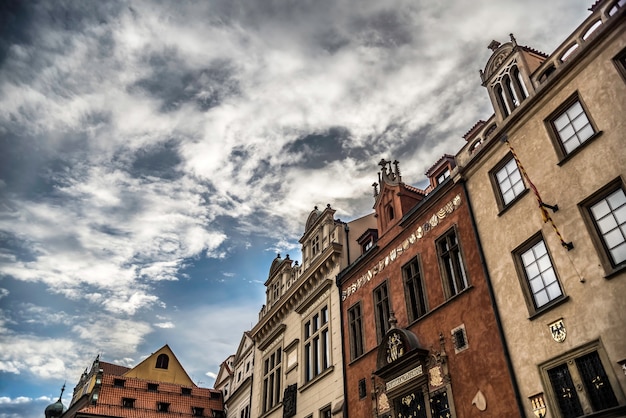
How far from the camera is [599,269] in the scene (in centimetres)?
1005

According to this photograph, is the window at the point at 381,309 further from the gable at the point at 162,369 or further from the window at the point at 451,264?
the gable at the point at 162,369

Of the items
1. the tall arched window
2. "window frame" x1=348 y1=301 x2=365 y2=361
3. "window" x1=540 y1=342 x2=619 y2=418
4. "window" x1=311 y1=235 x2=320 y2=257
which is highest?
"window" x1=311 y1=235 x2=320 y2=257

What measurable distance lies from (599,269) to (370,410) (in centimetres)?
958

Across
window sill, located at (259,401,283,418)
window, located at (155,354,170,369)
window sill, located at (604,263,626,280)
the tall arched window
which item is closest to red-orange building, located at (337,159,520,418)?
the tall arched window

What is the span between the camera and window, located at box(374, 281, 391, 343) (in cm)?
1755

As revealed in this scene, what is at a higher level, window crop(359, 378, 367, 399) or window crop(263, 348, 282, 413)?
window crop(263, 348, 282, 413)

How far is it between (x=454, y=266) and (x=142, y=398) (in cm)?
3470

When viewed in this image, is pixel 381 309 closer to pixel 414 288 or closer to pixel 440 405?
pixel 414 288

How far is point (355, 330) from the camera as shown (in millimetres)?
19328

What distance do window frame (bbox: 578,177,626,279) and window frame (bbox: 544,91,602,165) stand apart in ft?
4.00

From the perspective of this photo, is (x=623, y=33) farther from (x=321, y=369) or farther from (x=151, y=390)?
(x=151, y=390)

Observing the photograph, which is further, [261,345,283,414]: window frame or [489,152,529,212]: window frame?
[261,345,283,414]: window frame

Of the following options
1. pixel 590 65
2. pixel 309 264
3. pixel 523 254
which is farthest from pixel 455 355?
pixel 309 264

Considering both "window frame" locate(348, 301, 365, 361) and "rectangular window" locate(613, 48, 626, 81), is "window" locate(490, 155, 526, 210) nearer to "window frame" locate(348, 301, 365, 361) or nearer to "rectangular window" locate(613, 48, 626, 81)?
"rectangular window" locate(613, 48, 626, 81)
